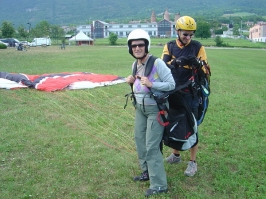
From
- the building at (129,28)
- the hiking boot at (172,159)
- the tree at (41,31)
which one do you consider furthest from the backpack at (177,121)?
the building at (129,28)

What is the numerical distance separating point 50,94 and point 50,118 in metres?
2.40

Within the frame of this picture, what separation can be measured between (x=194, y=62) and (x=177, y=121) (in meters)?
0.75

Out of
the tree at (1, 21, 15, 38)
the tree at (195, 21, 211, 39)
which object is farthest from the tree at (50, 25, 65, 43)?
the tree at (195, 21, 211, 39)

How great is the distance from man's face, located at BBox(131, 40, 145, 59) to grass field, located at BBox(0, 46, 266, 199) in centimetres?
167

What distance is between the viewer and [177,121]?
3.84 metres

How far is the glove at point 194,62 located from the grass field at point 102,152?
1525mm

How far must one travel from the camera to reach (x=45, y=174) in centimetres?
436

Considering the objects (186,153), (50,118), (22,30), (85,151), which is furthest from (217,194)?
(22,30)

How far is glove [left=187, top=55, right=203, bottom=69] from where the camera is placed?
3875mm

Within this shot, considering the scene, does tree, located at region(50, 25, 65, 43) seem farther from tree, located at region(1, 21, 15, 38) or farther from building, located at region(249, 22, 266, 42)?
building, located at region(249, 22, 266, 42)

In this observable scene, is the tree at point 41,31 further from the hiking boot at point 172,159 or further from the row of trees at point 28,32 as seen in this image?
the hiking boot at point 172,159

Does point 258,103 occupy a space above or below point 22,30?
below

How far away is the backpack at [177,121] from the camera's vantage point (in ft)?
12.1

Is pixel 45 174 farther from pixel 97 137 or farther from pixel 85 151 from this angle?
pixel 97 137
